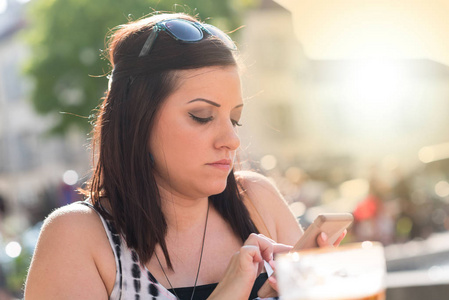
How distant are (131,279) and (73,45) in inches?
752

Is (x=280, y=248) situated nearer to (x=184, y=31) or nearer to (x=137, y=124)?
(x=137, y=124)

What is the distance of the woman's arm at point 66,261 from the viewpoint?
168 centimetres

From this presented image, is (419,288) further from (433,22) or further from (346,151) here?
(346,151)

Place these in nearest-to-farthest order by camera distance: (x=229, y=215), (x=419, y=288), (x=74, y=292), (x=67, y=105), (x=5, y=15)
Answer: (x=74, y=292) < (x=229, y=215) < (x=419, y=288) < (x=67, y=105) < (x=5, y=15)

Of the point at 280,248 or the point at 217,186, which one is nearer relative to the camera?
the point at 280,248

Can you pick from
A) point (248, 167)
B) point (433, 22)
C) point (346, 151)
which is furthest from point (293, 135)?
point (248, 167)

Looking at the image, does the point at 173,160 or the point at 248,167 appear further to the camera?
the point at 248,167

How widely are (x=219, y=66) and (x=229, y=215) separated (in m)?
0.45

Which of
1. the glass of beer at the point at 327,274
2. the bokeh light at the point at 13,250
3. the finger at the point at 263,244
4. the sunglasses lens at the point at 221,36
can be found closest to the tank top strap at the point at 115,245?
the finger at the point at 263,244

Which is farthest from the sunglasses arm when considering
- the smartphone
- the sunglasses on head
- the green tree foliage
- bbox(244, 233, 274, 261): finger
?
the green tree foliage

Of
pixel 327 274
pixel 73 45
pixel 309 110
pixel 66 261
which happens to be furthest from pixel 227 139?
pixel 309 110

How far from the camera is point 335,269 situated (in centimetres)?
89

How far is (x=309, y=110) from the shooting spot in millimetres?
33000

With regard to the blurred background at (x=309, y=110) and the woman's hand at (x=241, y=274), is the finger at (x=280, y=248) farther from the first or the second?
the blurred background at (x=309, y=110)
